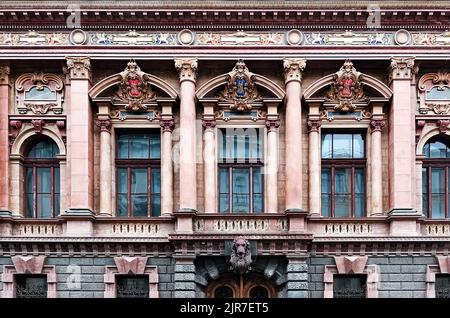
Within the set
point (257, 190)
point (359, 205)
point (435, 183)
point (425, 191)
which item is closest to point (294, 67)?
point (257, 190)

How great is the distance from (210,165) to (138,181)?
113 inches

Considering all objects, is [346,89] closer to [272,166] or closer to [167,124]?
[272,166]

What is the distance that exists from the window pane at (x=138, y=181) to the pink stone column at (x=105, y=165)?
Answer: 3.14ft

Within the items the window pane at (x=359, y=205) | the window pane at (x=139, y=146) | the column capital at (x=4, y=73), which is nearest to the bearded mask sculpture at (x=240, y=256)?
the window pane at (x=359, y=205)

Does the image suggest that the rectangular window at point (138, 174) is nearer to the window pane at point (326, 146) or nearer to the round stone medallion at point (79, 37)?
the round stone medallion at point (79, 37)

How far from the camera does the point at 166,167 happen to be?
106 feet

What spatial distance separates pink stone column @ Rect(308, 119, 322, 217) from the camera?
3219 centimetres

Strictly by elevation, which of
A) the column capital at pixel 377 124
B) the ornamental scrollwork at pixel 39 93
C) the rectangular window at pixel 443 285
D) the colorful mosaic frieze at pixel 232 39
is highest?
the colorful mosaic frieze at pixel 232 39

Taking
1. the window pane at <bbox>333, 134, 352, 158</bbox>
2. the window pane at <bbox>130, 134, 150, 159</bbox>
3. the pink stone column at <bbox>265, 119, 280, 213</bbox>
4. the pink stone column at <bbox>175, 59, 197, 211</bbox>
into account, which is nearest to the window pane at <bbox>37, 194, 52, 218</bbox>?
the window pane at <bbox>130, 134, 150, 159</bbox>

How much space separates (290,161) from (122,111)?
21.6ft

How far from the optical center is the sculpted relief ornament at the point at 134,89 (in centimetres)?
3247

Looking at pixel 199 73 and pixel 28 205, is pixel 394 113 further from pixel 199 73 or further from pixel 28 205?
pixel 28 205

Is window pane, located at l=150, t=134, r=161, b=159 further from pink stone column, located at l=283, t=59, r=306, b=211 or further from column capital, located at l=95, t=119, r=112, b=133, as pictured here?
pink stone column, located at l=283, t=59, r=306, b=211

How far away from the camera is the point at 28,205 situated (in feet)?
108
